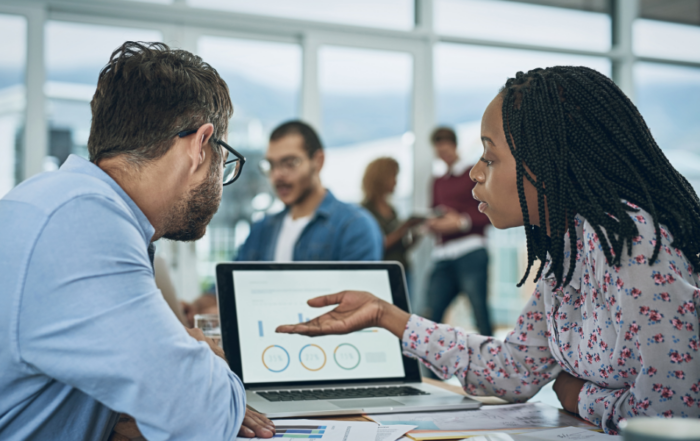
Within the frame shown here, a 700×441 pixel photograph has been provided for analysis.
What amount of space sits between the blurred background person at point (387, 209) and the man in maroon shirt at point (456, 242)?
6.9 inches

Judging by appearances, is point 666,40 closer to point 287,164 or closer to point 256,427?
point 287,164

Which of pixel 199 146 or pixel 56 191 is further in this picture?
pixel 199 146

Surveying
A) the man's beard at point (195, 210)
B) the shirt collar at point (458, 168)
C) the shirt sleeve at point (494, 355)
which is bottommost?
the shirt sleeve at point (494, 355)

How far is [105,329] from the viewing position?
0.70 metres

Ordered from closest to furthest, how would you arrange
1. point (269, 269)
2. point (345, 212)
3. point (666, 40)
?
point (269, 269)
point (345, 212)
point (666, 40)

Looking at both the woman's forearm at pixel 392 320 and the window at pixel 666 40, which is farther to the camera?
the window at pixel 666 40

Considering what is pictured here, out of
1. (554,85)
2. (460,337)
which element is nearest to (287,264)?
(460,337)

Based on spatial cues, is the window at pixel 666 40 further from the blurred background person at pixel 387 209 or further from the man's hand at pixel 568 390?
the man's hand at pixel 568 390

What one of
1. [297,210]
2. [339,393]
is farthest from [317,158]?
[339,393]

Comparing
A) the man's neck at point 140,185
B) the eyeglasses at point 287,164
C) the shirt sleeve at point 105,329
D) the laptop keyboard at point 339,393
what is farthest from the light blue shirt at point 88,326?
the eyeglasses at point 287,164

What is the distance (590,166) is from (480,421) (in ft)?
1.47

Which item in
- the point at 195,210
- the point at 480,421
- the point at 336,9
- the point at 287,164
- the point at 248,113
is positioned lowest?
the point at 480,421

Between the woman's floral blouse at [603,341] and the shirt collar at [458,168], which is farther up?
the shirt collar at [458,168]

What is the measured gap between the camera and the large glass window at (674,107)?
4.83 m
